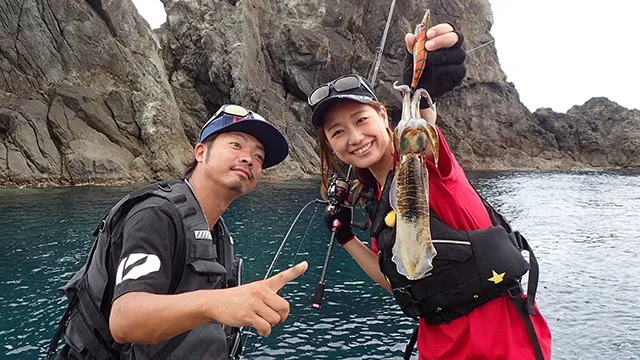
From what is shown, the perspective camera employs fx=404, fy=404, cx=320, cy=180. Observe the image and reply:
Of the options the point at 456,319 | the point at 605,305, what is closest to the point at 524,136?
the point at 605,305

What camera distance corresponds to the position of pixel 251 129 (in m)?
3.76

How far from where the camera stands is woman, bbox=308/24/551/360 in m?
2.94

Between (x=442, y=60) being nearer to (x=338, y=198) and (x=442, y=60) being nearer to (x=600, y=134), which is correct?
(x=338, y=198)

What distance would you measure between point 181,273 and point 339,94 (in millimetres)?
1884

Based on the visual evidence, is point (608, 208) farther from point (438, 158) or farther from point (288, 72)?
point (288, 72)

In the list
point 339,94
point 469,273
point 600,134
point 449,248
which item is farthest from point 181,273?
point 600,134

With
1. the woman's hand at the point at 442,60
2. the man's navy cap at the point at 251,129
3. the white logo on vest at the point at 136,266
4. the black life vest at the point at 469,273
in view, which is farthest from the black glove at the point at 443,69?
the white logo on vest at the point at 136,266

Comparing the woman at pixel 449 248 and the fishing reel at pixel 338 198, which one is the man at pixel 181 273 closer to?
the woman at pixel 449 248

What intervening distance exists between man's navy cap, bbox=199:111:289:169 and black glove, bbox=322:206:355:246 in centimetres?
119

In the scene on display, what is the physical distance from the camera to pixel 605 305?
13.1 meters

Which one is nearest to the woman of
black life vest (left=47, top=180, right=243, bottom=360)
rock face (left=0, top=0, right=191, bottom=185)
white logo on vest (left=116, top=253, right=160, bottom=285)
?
black life vest (left=47, top=180, right=243, bottom=360)

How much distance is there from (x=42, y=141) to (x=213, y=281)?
132ft

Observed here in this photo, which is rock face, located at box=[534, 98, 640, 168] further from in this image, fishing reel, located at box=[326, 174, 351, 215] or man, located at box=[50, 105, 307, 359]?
man, located at box=[50, 105, 307, 359]

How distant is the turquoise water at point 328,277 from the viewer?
1036 cm
